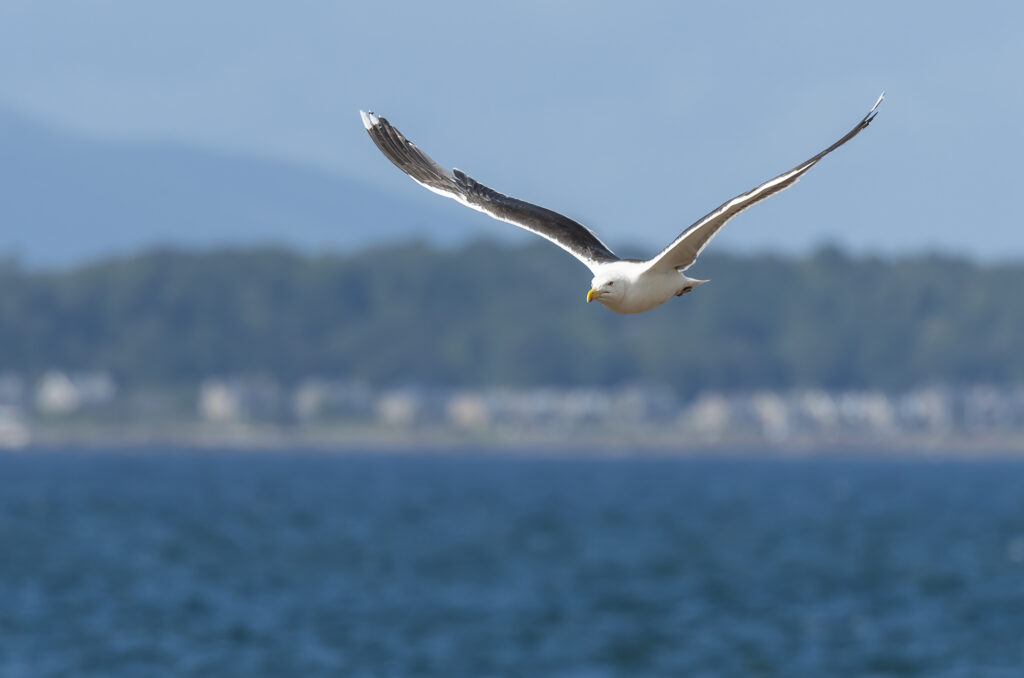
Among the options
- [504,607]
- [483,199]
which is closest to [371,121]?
[483,199]

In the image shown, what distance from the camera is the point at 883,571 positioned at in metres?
153

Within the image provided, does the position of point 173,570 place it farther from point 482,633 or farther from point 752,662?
point 752,662

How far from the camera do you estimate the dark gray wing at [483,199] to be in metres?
19.4

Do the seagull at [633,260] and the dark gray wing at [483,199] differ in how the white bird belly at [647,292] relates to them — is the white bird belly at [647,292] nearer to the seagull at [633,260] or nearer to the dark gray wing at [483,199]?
the seagull at [633,260]

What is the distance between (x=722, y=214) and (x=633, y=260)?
1286mm

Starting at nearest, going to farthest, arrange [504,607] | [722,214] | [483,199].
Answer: [722,214] → [483,199] → [504,607]

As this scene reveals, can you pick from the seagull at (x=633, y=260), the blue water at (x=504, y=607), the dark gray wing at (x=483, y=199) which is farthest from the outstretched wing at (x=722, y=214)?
the blue water at (x=504, y=607)

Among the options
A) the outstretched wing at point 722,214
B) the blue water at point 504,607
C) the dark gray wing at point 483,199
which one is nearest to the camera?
the outstretched wing at point 722,214

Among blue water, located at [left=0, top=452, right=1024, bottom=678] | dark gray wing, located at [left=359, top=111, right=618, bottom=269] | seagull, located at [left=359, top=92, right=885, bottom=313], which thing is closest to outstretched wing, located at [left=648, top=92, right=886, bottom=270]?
seagull, located at [left=359, top=92, right=885, bottom=313]

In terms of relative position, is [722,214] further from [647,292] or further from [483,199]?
[483,199]

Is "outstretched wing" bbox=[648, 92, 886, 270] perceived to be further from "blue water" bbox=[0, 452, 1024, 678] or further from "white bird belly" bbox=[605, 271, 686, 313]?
"blue water" bbox=[0, 452, 1024, 678]

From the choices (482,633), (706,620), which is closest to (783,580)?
(706,620)

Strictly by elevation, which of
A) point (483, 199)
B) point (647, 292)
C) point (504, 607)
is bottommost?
point (504, 607)

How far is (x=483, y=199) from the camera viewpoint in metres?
21.5
